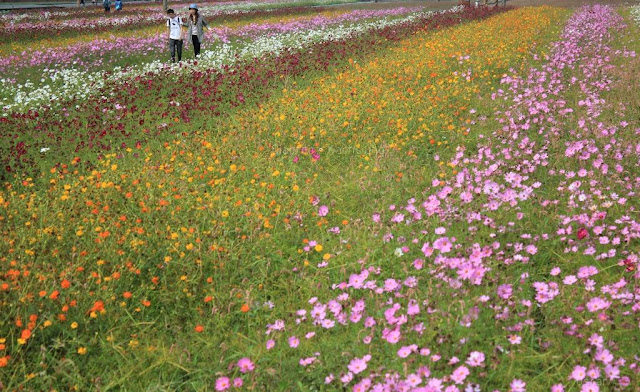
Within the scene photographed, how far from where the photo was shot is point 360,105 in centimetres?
985

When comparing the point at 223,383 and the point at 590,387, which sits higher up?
the point at 590,387

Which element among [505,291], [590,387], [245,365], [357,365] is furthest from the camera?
[505,291]

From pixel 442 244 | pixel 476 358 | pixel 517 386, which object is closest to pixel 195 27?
pixel 442 244

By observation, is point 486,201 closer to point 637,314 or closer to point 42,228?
point 637,314

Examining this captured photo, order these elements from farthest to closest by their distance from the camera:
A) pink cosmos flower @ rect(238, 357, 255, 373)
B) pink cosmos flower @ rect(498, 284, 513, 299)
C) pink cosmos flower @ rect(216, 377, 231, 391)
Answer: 1. pink cosmos flower @ rect(498, 284, 513, 299)
2. pink cosmos flower @ rect(238, 357, 255, 373)
3. pink cosmos flower @ rect(216, 377, 231, 391)

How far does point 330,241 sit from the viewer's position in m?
5.44

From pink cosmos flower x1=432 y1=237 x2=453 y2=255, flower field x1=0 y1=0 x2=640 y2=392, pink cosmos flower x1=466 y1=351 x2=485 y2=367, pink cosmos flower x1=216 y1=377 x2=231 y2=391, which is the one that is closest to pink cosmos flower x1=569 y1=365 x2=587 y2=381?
flower field x1=0 y1=0 x2=640 y2=392

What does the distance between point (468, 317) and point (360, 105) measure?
6716 millimetres

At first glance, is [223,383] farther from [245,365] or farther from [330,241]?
[330,241]

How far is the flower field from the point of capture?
3.65 m

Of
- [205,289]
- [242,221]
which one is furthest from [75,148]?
[205,289]

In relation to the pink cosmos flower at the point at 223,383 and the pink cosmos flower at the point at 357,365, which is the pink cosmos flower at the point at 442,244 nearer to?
the pink cosmos flower at the point at 357,365

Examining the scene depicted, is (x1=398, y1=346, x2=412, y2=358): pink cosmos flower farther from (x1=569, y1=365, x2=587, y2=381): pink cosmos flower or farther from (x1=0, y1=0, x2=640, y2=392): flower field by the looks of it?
(x1=569, y1=365, x2=587, y2=381): pink cosmos flower

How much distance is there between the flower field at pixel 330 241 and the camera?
3.65 meters
